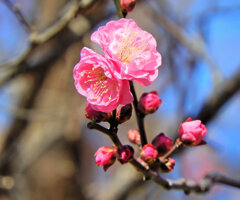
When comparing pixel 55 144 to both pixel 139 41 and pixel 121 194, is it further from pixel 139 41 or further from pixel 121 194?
pixel 139 41

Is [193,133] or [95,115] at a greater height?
[95,115]

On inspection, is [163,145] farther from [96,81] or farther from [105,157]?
[96,81]

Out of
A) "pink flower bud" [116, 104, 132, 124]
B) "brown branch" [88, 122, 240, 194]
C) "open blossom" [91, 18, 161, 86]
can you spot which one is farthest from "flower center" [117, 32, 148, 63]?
"brown branch" [88, 122, 240, 194]

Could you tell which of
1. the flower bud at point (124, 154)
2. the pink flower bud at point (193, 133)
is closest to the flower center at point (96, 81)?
the flower bud at point (124, 154)

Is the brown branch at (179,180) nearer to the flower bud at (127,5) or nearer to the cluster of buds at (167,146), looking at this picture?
the cluster of buds at (167,146)

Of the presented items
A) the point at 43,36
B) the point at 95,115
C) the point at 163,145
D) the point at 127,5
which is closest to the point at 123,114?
the point at 95,115

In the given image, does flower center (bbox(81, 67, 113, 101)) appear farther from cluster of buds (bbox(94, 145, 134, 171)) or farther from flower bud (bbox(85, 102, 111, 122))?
cluster of buds (bbox(94, 145, 134, 171))

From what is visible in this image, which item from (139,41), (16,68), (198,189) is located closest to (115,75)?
(139,41)
